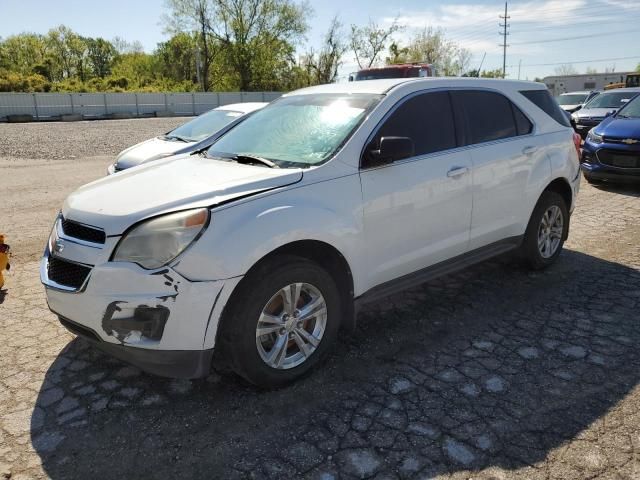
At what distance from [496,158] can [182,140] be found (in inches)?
229

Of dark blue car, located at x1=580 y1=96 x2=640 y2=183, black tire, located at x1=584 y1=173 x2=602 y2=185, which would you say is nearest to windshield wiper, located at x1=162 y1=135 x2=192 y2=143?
dark blue car, located at x1=580 y1=96 x2=640 y2=183

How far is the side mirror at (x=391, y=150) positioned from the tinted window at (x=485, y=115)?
990 mm

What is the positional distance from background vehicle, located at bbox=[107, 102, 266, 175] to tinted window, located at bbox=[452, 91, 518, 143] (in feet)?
13.3

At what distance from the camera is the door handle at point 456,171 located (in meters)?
3.90

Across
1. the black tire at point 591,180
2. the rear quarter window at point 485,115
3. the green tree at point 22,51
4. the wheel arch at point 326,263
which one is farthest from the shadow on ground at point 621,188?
the green tree at point 22,51

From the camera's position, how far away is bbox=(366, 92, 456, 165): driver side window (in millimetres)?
3715

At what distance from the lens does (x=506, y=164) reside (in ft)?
14.4

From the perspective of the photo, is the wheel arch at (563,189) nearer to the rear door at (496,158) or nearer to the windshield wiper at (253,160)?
the rear door at (496,158)

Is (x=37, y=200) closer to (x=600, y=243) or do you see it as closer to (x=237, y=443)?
(x=237, y=443)

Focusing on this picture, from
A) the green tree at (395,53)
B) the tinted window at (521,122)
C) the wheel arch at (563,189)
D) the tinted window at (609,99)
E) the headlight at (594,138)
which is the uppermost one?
the green tree at (395,53)

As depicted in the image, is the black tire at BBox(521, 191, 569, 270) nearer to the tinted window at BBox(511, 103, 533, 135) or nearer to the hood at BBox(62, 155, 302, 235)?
the tinted window at BBox(511, 103, 533, 135)

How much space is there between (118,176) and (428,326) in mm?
2561

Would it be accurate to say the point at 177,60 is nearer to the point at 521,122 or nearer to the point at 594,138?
the point at 594,138

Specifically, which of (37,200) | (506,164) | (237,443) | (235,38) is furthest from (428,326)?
(235,38)
